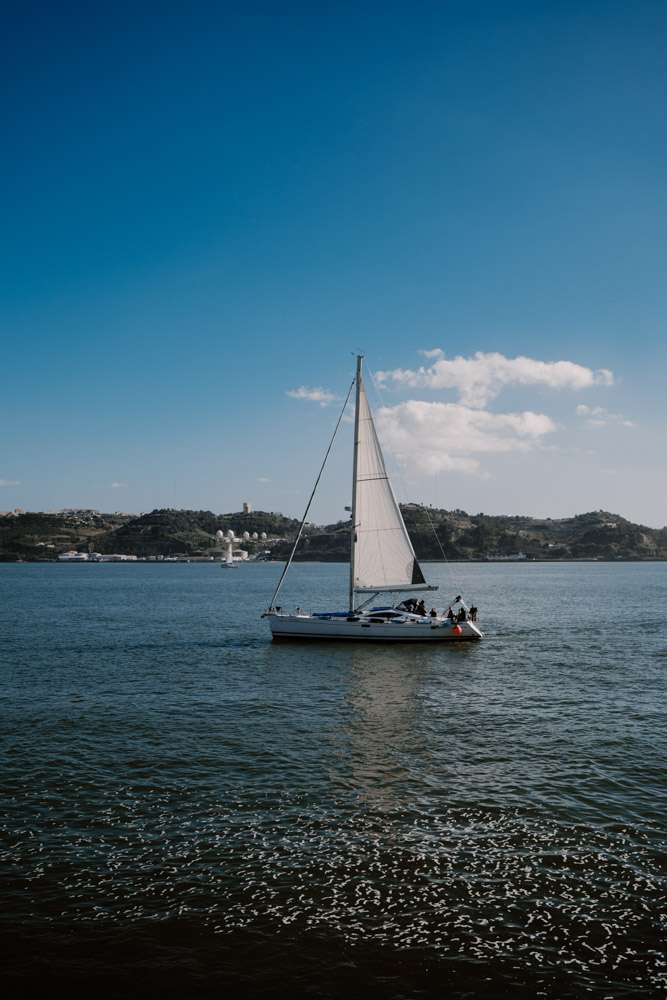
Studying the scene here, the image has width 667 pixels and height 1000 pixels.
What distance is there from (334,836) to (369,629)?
107 feet

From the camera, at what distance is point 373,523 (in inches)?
2032

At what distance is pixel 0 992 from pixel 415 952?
693 centimetres

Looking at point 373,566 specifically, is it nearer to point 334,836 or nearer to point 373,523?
point 373,523

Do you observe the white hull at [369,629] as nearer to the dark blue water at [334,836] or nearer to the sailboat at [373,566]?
the sailboat at [373,566]

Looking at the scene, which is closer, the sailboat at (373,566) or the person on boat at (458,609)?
the sailboat at (373,566)

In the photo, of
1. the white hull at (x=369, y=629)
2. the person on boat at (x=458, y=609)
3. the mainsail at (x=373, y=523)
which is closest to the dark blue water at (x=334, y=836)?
the white hull at (x=369, y=629)

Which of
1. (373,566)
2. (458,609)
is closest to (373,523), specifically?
(373,566)

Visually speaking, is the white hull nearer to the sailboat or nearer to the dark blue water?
the sailboat

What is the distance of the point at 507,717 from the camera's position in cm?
2975

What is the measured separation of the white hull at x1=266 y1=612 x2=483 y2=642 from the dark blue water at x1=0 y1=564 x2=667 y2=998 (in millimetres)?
11446

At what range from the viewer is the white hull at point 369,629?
49.6 m

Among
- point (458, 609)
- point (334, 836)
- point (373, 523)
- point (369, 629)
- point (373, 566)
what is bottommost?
point (458, 609)

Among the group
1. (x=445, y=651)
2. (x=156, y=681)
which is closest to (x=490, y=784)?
(x=156, y=681)

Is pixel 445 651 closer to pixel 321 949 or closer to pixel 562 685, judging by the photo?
pixel 562 685
